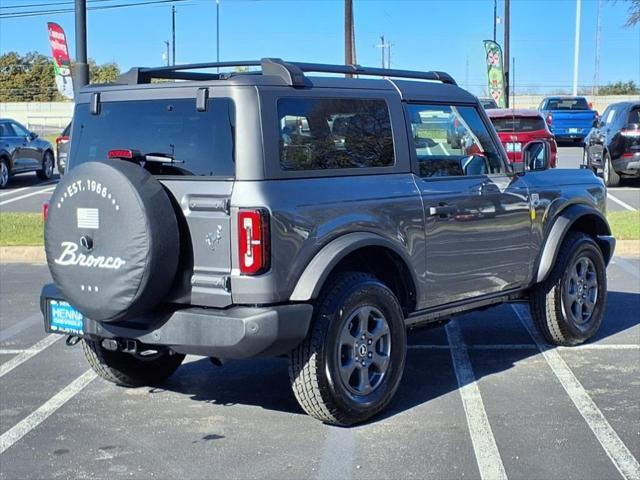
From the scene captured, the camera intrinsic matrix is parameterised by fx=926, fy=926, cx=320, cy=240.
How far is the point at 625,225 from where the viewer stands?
501 inches

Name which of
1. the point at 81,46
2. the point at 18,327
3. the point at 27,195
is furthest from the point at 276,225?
the point at 27,195

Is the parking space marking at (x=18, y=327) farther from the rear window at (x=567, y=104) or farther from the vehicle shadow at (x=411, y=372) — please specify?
the rear window at (x=567, y=104)

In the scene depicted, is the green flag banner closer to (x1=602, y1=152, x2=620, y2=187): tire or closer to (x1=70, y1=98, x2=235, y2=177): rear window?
(x1=602, y1=152, x2=620, y2=187): tire

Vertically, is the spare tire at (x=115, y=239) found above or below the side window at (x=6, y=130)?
below

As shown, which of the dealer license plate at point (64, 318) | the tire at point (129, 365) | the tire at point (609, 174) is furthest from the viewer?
the tire at point (609, 174)

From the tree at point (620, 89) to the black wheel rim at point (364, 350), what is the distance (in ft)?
215

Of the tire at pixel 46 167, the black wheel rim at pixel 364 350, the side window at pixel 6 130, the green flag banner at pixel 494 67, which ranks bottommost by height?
the black wheel rim at pixel 364 350

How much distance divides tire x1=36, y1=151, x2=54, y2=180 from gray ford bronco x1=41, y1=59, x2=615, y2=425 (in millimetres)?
18697

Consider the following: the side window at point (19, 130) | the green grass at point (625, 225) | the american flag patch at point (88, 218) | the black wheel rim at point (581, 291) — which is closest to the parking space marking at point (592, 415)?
the black wheel rim at point (581, 291)

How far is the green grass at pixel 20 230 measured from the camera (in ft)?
39.3

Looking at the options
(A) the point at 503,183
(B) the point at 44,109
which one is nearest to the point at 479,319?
(A) the point at 503,183

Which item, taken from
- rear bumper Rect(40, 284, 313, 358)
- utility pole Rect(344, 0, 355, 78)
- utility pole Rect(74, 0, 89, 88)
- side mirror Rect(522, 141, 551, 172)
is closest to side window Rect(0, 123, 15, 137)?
utility pole Rect(74, 0, 89, 88)

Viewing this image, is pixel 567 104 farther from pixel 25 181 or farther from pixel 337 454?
pixel 337 454

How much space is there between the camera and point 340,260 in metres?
5.16
